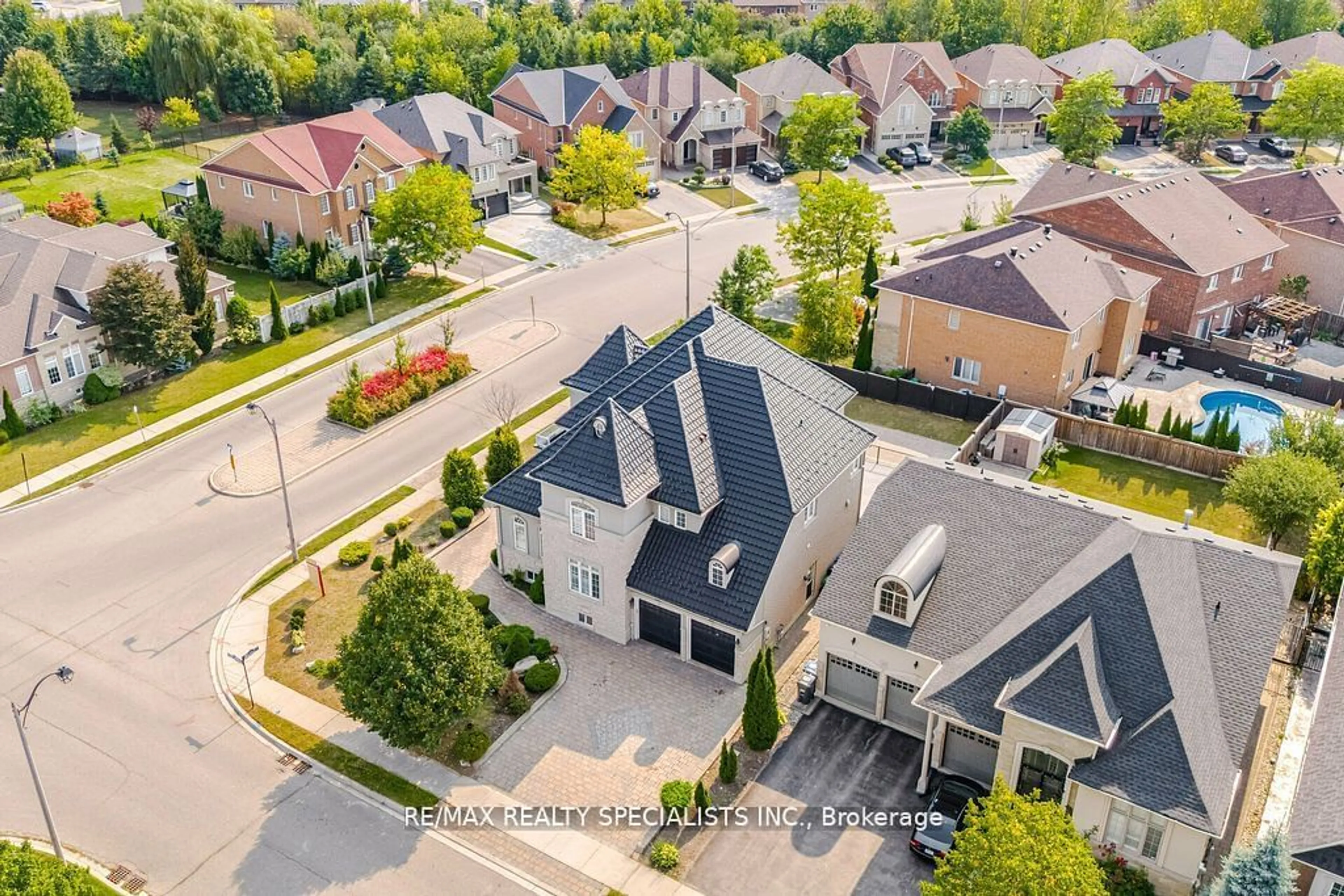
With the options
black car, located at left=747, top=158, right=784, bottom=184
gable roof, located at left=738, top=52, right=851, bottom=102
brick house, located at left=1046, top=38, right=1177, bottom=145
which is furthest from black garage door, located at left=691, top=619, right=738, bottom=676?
Result: brick house, located at left=1046, top=38, right=1177, bottom=145

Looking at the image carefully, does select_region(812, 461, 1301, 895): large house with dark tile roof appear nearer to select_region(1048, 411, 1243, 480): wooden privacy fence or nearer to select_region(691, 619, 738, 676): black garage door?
select_region(691, 619, 738, 676): black garage door

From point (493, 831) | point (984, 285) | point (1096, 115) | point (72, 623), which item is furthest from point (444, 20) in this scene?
point (493, 831)

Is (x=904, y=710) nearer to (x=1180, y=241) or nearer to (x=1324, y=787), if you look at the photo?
(x=1324, y=787)

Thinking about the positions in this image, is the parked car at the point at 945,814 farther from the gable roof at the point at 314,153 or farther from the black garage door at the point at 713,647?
the gable roof at the point at 314,153

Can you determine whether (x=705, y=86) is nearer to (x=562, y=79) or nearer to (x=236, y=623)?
(x=562, y=79)

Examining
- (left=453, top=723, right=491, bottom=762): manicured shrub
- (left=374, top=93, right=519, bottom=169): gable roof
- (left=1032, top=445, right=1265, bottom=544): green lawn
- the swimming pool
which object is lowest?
(left=453, top=723, right=491, bottom=762): manicured shrub
